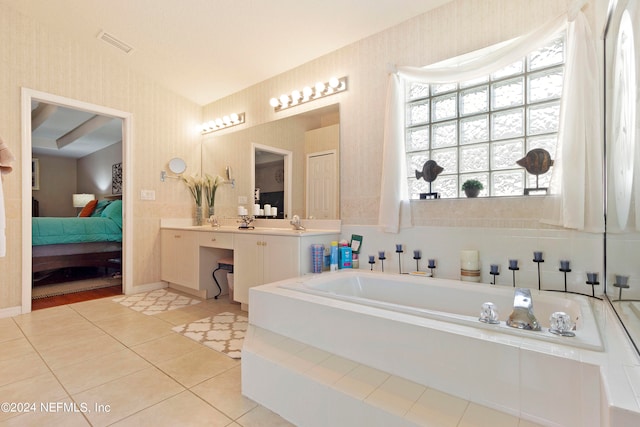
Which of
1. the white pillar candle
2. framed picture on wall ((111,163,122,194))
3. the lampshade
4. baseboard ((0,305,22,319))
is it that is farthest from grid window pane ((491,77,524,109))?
the lampshade

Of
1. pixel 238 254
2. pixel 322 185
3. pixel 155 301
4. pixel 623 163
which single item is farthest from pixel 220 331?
pixel 623 163

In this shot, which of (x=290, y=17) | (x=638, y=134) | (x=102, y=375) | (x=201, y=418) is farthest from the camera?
(x=290, y=17)

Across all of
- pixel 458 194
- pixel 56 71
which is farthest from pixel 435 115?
pixel 56 71

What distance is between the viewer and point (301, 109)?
305cm

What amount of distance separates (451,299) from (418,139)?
1.23m

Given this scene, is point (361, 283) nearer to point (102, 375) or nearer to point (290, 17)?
point (102, 375)

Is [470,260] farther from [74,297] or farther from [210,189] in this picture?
[74,297]

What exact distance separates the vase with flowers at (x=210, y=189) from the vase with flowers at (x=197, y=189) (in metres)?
0.06

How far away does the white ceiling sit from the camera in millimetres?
2404

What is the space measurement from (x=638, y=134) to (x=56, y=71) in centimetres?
433

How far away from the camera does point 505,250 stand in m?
1.95

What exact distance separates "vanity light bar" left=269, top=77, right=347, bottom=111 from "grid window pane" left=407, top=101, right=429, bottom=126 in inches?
25.5

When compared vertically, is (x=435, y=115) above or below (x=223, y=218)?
above

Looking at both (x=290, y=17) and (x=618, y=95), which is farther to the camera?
(x=290, y=17)
